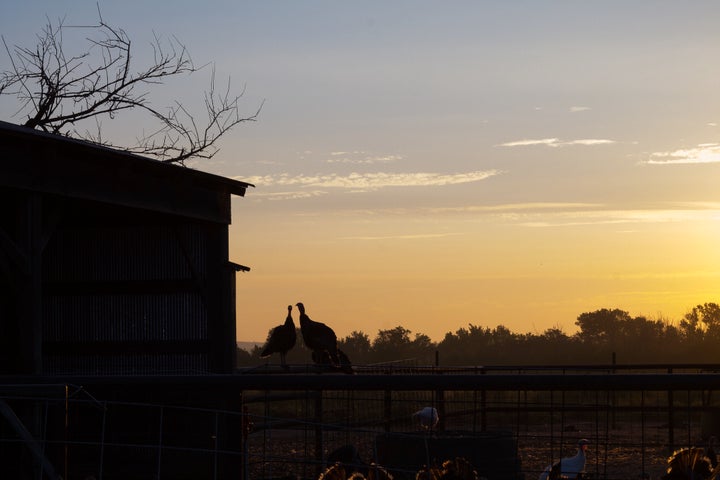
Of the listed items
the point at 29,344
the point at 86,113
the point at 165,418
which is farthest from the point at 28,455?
the point at 86,113

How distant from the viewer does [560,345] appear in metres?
57.8

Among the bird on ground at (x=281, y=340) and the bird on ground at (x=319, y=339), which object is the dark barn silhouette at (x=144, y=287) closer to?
the bird on ground at (x=319, y=339)

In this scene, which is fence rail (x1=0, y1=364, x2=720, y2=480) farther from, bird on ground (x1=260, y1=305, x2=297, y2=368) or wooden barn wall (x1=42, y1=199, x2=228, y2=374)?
bird on ground (x1=260, y1=305, x2=297, y2=368)

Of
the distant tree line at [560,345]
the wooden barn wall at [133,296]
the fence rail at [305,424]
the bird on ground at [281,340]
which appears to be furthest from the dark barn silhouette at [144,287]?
the distant tree line at [560,345]

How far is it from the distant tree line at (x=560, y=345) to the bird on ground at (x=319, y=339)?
28.9m

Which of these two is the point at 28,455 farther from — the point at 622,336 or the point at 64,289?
the point at 622,336

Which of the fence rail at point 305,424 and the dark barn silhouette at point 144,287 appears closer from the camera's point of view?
the fence rail at point 305,424

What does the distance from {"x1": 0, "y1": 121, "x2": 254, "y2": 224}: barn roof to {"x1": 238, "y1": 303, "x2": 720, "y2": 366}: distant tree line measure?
32.6 meters

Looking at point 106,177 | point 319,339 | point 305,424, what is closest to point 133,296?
point 106,177

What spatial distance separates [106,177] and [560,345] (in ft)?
152

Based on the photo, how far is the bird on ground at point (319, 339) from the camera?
61.4 feet

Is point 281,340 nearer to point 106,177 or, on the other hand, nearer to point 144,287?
point 144,287

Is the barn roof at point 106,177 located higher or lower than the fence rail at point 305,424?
higher

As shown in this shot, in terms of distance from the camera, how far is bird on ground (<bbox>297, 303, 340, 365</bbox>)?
18719 mm
